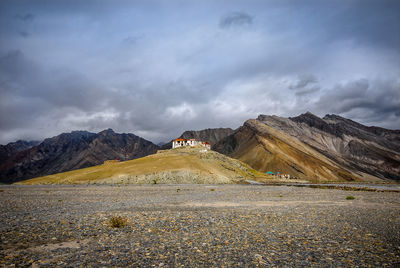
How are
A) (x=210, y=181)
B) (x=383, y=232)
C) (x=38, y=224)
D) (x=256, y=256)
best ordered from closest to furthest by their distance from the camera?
(x=256, y=256), (x=383, y=232), (x=38, y=224), (x=210, y=181)

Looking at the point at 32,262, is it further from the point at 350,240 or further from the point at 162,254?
the point at 350,240

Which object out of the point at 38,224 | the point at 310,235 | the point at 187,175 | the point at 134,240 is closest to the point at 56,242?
the point at 134,240

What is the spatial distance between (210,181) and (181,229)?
87052mm

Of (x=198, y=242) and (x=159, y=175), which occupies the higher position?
(x=198, y=242)

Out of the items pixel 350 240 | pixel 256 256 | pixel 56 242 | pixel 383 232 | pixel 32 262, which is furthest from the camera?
pixel 383 232

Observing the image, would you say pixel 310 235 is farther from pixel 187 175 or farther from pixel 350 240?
pixel 187 175

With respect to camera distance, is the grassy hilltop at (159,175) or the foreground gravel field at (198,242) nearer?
the foreground gravel field at (198,242)

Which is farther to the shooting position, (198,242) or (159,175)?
(159,175)

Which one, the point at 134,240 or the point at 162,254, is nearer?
the point at 162,254

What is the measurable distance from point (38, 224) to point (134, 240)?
7692 millimetres

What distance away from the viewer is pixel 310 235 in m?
13.5

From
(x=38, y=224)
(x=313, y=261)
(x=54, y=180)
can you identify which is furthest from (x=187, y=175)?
(x=313, y=261)

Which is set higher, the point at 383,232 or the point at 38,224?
the point at 38,224

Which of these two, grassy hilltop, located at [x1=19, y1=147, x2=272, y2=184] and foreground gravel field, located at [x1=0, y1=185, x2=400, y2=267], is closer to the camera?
foreground gravel field, located at [x1=0, y1=185, x2=400, y2=267]
